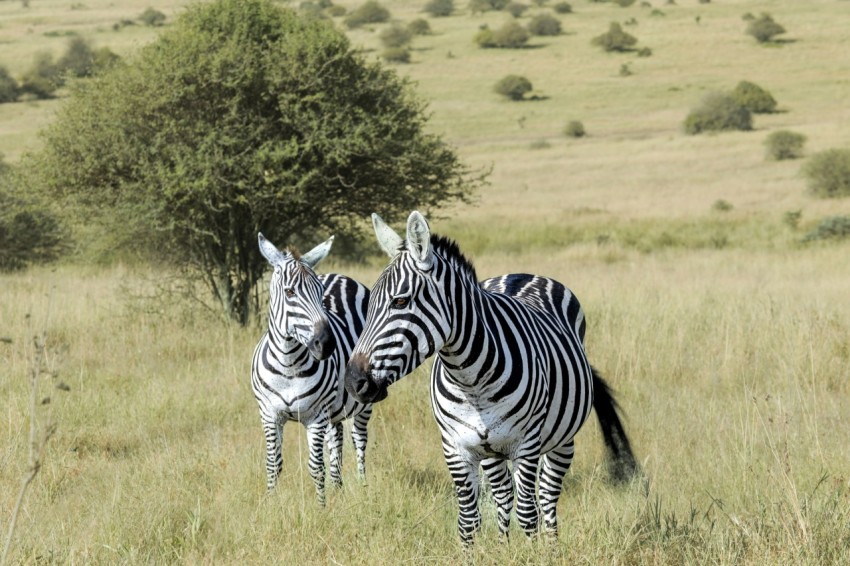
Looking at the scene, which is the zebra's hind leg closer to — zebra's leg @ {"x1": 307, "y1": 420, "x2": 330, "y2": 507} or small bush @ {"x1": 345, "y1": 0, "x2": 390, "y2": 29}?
zebra's leg @ {"x1": 307, "y1": 420, "x2": 330, "y2": 507}

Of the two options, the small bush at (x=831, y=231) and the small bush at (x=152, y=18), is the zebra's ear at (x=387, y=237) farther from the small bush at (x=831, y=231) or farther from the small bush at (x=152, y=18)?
the small bush at (x=152, y=18)

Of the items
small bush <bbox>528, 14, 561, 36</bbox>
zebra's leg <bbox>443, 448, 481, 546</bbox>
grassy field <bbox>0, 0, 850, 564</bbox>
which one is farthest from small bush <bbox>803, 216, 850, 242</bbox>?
small bush <bbox>528, 14, 561, 36</bbox>

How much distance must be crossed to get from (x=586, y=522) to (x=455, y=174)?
320 inches

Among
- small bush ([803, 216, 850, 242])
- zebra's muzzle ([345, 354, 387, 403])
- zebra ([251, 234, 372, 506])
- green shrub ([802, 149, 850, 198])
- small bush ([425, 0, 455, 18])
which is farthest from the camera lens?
small bush ([425, 0, 455, 18])

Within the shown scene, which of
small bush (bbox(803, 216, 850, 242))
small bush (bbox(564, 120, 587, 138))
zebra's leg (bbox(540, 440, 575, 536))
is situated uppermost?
zebra's leg (bbox(540, 440, 575, 536))

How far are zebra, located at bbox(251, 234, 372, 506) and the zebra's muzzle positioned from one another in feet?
5.41

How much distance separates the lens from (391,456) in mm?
6406

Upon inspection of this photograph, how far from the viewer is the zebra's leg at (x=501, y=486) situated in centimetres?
444

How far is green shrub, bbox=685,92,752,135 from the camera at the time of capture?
4509 centimetres

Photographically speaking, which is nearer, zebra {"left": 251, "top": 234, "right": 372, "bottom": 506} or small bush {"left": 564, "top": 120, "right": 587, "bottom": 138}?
zebra {"left": 251, "top": 234, "right": 372, "bottom": 506}

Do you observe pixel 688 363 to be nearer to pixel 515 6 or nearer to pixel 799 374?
pixel 799 374

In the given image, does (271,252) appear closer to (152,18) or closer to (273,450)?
(273,450)

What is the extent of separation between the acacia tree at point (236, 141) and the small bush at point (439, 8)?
3291 inches

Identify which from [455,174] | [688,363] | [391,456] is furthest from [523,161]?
[391,456]
